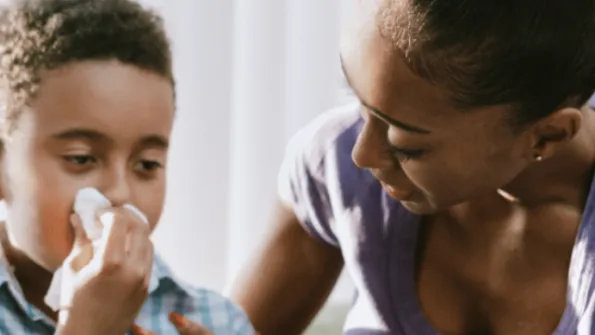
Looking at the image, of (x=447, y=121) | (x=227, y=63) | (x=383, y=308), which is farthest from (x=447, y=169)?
(x=227, y=63)

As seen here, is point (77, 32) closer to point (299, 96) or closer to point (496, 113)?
point (496, 113)

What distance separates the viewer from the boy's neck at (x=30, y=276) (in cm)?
92

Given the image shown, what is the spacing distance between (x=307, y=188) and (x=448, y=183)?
0.24 metres

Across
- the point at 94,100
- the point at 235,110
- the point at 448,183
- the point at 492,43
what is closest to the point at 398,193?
the point at 448,183

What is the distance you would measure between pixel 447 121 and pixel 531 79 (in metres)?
0.08

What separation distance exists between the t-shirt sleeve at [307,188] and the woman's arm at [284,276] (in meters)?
0.02

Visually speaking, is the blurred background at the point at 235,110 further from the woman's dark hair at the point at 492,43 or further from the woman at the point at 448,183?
the woman's dark hair at the point at 492,43

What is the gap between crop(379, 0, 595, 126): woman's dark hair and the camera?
0.82 meters

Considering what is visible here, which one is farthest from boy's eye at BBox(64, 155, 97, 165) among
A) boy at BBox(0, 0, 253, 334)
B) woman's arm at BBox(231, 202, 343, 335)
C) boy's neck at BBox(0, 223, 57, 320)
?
woman's arm at BBox(231, 202, 343, 335)

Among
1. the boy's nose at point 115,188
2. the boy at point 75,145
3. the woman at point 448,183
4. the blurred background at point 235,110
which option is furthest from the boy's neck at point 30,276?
the blurred background at point 235,110

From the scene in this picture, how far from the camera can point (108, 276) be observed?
0.84m

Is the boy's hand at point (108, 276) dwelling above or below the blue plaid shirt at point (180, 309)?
above

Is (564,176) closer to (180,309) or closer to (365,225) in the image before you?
(365,225)

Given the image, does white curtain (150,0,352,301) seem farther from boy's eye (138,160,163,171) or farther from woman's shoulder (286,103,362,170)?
boy's eye (138,160,163,171)
